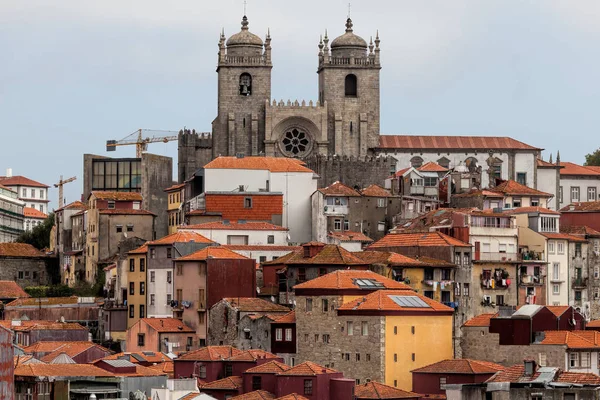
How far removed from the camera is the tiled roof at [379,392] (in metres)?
95.3

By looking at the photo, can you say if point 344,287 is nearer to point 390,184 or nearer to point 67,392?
point 67,392

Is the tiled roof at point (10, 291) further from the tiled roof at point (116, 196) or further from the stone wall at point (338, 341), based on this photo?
the stone wall at point (338, 341)

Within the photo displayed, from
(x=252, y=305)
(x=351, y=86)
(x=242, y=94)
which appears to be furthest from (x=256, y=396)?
(x=351, y=86)

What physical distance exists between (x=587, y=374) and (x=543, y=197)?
54107mm

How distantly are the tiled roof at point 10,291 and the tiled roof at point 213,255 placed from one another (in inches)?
794

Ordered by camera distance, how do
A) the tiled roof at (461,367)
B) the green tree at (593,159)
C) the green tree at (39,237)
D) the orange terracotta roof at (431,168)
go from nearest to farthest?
the tiled roof at (461,367), the orange terracotta roof at (431,168), the green tree at (39,237), the green tree at (593,159)

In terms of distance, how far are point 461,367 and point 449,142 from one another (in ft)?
211

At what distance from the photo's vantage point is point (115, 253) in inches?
5517

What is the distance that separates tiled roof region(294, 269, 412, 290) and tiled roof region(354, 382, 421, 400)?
11.3 m

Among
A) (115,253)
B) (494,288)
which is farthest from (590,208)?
(115,253)

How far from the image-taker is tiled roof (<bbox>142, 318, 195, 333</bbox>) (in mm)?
116188

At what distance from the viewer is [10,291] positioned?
137625mm

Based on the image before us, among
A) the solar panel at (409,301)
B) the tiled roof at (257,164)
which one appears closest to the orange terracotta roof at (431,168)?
the tiled roof at (257,164)

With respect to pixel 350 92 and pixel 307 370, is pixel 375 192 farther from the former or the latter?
pixel 307 370
